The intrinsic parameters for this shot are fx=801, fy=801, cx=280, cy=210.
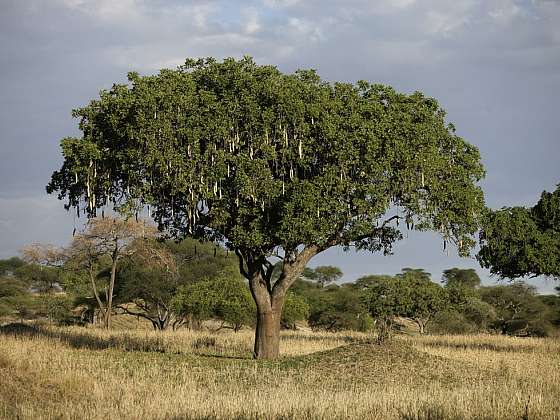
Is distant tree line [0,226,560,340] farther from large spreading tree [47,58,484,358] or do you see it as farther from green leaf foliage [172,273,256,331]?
large spreading tree [47,58,484,358]

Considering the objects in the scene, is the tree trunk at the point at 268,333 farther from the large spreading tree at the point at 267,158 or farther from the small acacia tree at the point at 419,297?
the small acacia tree at the point at 419,297

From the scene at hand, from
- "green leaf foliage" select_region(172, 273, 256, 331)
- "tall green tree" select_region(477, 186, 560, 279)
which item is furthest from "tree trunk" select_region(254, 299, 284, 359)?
"green leaf foliage" select_region(172, 273, 256, 331)

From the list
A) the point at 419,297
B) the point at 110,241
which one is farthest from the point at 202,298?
the point at 419,297

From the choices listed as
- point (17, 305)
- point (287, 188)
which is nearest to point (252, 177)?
point (287, 188)

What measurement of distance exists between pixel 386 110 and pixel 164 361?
13.0 metres

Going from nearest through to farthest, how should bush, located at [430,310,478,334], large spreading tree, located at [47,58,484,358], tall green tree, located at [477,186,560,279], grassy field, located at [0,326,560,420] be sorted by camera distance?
grassy field, located at [0,326,560,420] → large spreading tree, located at [47,58,484,358] → tall green tree, located at [477,186,560,279] → bush, located at [430,310,478,334]

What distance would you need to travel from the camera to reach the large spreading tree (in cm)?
2897

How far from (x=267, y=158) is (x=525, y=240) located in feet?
57.9

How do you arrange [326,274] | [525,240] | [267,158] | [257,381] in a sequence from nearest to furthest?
[257,381]
[267,158]
[525,240]
[326,274]

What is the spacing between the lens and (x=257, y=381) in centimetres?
2517

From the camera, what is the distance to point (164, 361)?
30531 millimetres

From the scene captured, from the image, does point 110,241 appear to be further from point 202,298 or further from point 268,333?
point 268,333

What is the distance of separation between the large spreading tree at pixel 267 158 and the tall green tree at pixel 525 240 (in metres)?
9.55

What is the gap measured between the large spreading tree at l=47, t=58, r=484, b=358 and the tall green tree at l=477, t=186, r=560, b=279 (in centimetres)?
955
